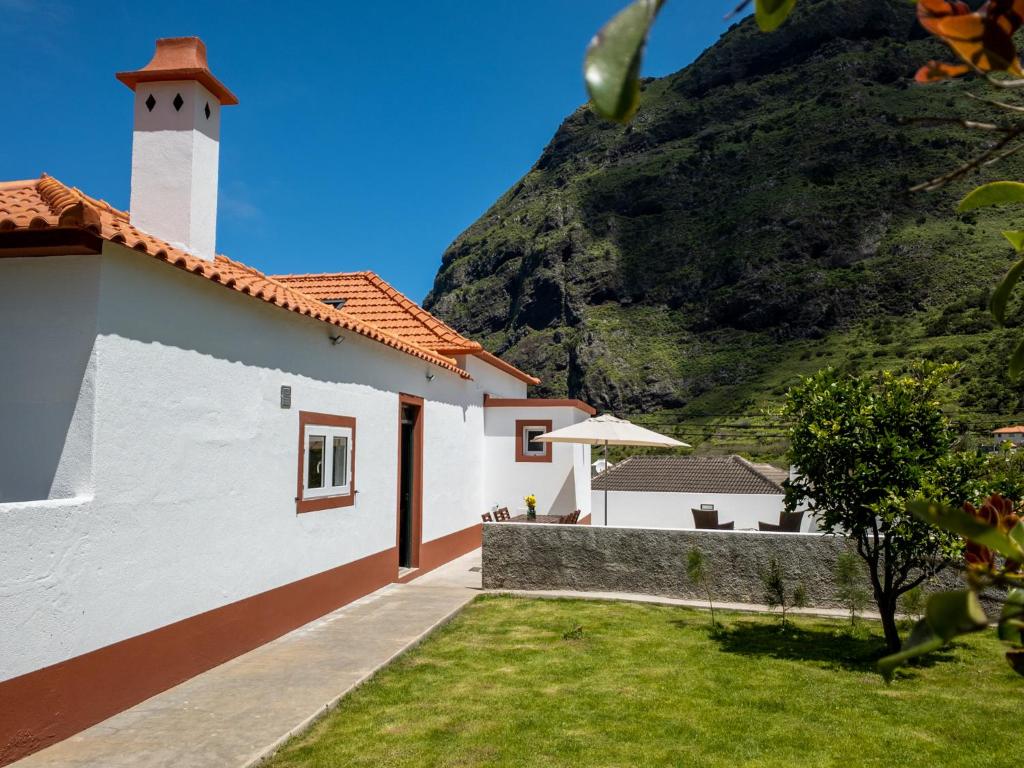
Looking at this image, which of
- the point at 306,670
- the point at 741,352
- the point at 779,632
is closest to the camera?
the point at 306,670

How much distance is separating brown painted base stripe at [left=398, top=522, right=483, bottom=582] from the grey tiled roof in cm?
432

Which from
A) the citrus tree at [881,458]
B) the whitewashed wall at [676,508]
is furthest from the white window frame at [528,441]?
the citrus tree at [881,458]

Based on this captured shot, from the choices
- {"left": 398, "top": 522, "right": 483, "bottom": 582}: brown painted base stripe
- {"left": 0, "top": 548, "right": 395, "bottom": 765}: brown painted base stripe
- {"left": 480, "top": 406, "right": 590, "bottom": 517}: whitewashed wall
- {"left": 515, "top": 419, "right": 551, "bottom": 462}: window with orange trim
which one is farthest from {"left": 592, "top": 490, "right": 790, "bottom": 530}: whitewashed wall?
{"left": 0, "top": 548, "right": 395, "bottom": 765}: brown painted base stripe

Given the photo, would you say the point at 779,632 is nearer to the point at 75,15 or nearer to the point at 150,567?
the point at 150,567

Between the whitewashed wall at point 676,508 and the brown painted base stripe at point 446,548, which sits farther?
the whitewashed wall at point 676,508

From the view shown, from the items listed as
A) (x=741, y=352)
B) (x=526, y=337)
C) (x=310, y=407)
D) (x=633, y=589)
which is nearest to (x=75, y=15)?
(x=310, y=407)

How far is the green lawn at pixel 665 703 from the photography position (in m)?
5.39

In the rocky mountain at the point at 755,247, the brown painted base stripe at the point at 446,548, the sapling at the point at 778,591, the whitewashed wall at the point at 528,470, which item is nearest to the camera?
the sapling at the point at 778,591

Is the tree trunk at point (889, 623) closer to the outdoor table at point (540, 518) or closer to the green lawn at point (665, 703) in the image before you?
the green lawn at point (665, 703)

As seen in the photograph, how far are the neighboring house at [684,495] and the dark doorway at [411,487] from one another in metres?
6.74

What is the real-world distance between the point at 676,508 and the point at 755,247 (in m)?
61.5

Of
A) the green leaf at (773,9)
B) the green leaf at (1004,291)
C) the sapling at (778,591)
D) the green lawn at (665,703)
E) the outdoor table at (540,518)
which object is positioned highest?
the green leaf at (773,9)

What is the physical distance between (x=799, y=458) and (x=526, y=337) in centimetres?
8208

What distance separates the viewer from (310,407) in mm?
9188
